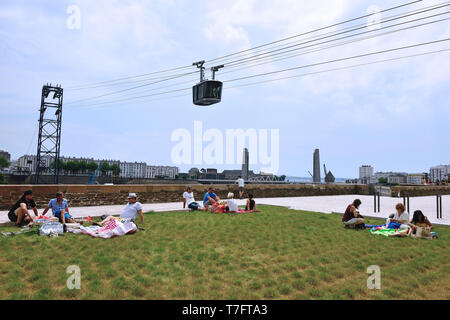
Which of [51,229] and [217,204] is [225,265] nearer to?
[51,229]

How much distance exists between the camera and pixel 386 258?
5.38 meters

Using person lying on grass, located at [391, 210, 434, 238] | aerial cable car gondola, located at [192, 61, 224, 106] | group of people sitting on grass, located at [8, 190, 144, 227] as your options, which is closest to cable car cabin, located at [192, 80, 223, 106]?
aerial cable car gondola, located at [192, 61, 224, 106]

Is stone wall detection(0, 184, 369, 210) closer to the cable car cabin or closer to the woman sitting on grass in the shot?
the cable car cabin

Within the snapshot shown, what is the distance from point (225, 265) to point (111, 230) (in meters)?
3.34

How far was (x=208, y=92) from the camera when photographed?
632 inches

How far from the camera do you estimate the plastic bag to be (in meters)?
6.71

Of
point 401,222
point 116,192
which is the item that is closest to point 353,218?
point 401,222

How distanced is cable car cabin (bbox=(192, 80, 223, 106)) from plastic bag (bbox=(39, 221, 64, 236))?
10.9 metres

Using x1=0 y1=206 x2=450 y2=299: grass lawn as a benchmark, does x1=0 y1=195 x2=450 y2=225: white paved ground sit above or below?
above

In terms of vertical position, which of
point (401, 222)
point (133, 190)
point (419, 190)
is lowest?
point (401, 222)

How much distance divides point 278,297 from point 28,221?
24.7ft

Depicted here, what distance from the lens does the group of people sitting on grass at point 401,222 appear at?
24.4 feet

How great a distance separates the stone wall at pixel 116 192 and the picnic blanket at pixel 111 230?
245 inches

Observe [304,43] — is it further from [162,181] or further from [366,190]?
[162,181]
